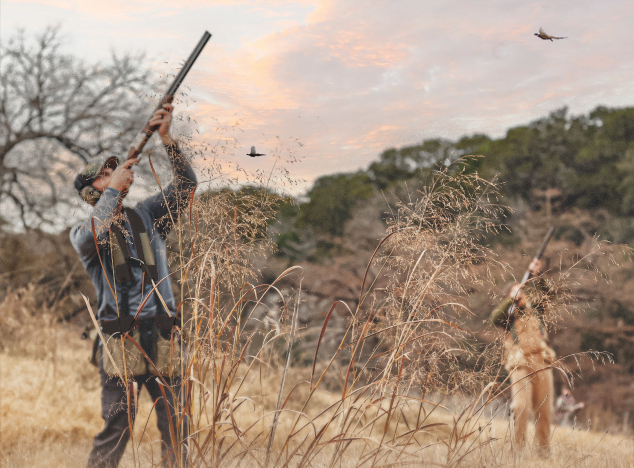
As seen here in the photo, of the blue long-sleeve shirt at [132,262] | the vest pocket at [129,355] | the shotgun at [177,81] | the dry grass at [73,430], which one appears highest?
the shotgun at [177,81]

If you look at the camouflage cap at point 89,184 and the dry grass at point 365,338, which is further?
the camouflage cap at point 89,184

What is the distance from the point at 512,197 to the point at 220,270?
35.8 feet

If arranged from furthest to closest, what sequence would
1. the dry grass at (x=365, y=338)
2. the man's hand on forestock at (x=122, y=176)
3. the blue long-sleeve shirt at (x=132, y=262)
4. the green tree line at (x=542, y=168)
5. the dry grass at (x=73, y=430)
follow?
the green tree line at (x=542, y=168) → the dry grass at (x=73, y=430) → the man's hand on forestock at (x=122, y=176) → the blue long-sleeve shirt at (x=132, y=262) → the dry grass at (x=365, y=338)

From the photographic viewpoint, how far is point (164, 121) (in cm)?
224

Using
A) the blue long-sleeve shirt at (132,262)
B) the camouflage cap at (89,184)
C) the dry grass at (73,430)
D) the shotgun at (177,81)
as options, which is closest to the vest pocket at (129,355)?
the blue long-sleeve shirt at (132,262)

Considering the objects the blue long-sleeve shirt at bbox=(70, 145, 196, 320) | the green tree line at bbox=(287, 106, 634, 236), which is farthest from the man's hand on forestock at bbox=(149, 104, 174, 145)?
the green tree line at bbox=(287, 106, 634, 236)

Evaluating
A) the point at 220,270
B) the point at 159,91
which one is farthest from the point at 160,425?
the point at 159,91

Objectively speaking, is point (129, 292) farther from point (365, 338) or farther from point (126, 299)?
point (365, 338)

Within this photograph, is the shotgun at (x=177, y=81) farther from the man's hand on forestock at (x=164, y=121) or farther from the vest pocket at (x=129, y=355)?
the vest pocket at (x=129, y=355)

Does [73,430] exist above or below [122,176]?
below

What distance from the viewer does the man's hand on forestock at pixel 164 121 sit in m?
2.22

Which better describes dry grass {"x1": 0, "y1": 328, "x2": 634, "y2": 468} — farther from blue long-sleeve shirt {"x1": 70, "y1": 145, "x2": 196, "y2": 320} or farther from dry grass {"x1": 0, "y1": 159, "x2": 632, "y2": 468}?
blue long-sleeve shirt {"x1": 70, "y1": 145, "x2": 196, "y2": 320}

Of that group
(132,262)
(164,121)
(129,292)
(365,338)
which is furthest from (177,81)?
(365,338)

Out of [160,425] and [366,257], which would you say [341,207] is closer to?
[366,257]
